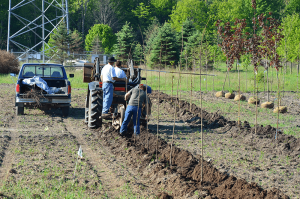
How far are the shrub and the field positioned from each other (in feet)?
64.4

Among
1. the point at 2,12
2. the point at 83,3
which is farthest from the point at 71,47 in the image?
the point at 83,3

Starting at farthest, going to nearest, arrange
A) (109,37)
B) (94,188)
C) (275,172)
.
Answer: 1. (109,37)
2. (275,172)
3. (94,188)

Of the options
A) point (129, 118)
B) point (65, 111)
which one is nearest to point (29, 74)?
point (65, 111)

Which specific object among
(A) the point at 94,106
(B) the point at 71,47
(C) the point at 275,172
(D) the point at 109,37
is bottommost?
(C) the point at 275,172

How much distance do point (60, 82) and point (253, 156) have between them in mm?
7900

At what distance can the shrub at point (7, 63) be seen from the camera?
29172 mm

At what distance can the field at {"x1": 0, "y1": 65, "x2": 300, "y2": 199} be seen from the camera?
208 inches

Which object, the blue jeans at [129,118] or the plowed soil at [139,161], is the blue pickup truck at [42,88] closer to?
the plowed soil at [139,161]

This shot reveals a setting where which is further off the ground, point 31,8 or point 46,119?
point 31,8

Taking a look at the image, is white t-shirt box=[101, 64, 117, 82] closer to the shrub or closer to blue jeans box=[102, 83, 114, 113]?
blue jeans box=[102, 83, 114, 113]

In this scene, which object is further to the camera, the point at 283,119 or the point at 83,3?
the point at 83,3

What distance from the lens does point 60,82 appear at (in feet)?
41.7

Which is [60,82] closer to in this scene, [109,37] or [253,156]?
[253,156]

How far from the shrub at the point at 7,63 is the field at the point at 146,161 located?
1962 centimetres
